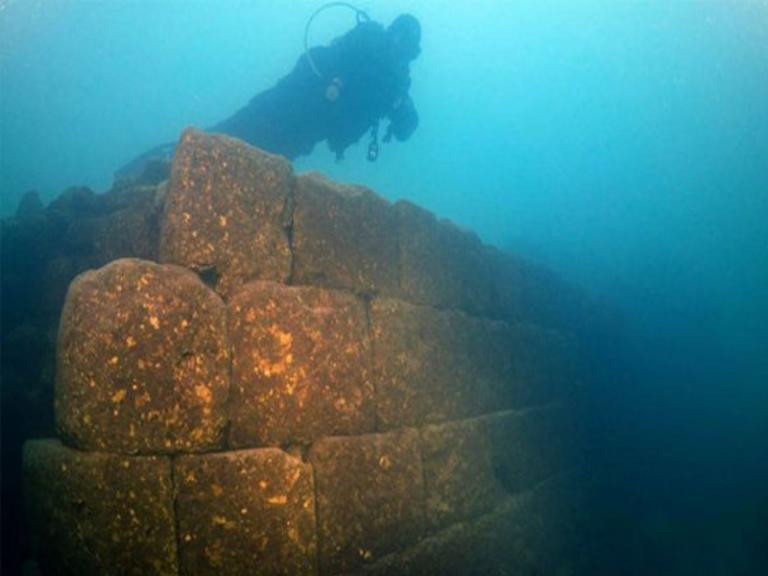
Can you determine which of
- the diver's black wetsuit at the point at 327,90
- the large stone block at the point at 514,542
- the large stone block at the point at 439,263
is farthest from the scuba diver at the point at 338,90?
the large stone block at the point at 514,542

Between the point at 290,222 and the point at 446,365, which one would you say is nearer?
the point at 290,222

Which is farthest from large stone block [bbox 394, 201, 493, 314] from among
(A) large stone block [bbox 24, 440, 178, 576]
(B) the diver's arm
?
(B) the diver's arm

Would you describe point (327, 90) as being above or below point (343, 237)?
above

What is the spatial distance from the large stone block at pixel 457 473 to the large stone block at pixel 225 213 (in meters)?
2.18

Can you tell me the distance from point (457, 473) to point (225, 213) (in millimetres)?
3235

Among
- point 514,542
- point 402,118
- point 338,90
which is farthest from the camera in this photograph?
point 402,118

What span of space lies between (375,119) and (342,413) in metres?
6.02

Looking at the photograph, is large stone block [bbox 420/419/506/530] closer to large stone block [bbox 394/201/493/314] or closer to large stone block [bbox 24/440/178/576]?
large stone block [bbox 394/201/493/314]

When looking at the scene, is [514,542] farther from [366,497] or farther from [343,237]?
[343,237]

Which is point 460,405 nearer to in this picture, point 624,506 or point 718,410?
point 624,506

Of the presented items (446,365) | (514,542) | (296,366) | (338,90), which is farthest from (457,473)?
(338,90)

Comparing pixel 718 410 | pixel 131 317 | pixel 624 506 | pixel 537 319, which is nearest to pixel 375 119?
pixel 537 319

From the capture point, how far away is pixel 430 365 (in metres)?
4.69

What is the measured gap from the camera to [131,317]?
2.69 m
